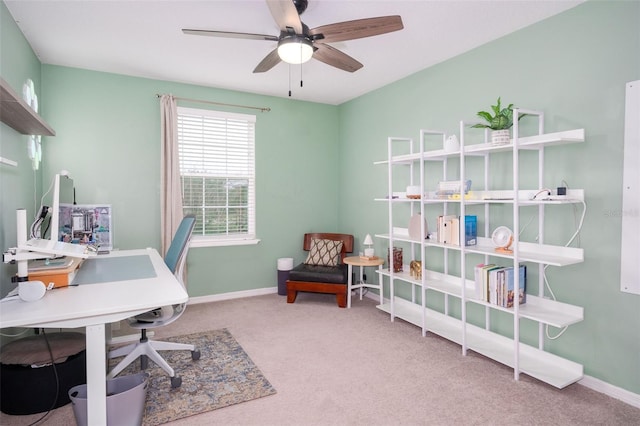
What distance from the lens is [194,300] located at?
14.3 feet

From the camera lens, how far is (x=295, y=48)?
2.29 m

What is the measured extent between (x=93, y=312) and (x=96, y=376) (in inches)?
13.1

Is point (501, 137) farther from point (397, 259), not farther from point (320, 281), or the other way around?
point (320, 281)

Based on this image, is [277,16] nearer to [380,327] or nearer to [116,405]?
[116,405]

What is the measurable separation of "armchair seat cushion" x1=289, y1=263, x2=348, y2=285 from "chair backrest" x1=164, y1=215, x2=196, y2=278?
5.47ft

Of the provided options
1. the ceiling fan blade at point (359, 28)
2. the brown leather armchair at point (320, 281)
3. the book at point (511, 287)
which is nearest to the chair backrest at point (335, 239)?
the brown leather armchair at point (320, 281)

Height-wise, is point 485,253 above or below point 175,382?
above

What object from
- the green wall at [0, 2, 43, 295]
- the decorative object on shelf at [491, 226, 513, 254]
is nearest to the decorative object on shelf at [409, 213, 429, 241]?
the decorative object on shelf at [491, 226, 513, 254]

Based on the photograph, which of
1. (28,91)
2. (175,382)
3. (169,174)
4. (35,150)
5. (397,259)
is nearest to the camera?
(175,382)

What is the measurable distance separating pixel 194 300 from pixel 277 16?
3.42m

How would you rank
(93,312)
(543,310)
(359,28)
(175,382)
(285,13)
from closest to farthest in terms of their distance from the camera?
1. (93,312)
2. (285,13)
3. (359,28)
4. (175,382)
5. (543,310)

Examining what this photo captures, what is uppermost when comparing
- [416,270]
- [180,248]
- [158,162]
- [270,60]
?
[270,60]

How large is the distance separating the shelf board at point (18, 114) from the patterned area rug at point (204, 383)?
1.83 meters

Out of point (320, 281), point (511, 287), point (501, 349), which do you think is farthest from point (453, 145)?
point (320, 281)
